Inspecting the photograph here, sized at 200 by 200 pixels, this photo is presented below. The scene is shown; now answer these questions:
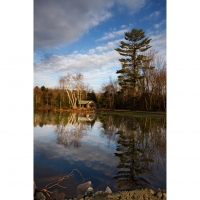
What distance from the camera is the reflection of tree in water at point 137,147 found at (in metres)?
2.31

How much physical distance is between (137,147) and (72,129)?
197 cm

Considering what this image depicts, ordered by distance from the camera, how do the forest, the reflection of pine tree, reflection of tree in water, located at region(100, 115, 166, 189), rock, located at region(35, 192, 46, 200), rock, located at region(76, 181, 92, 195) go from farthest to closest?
the forest < reflection of tree in water, located at region(100, 115, 166, 189) < the reflection of pine tree < rock, located at region(76, 181, 92, 195) < rock, located at region(35, 192, 46, 200)

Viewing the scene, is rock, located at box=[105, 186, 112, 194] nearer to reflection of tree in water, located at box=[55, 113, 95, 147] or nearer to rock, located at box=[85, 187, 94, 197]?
rock, located at box=[85, 187, 94, 197]

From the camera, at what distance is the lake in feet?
7.38

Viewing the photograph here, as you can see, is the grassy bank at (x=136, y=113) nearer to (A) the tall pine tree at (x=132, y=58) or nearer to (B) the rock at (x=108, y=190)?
(A) the tall pine tree at (x=132, y=58)

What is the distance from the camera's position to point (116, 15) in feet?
9.09

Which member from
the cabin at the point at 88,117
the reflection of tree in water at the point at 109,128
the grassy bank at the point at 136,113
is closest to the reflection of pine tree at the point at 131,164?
the reflection of tree in water at the point at 109,128

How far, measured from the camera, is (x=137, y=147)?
10.3 feet

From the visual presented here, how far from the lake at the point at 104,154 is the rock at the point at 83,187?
6cm

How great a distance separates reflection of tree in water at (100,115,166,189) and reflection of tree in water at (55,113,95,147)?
0.54 metres

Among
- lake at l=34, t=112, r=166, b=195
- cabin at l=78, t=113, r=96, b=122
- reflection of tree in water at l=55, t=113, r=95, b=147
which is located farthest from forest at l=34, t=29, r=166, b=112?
reflection of tree in water at l=55, t=113, r=95, b=147
